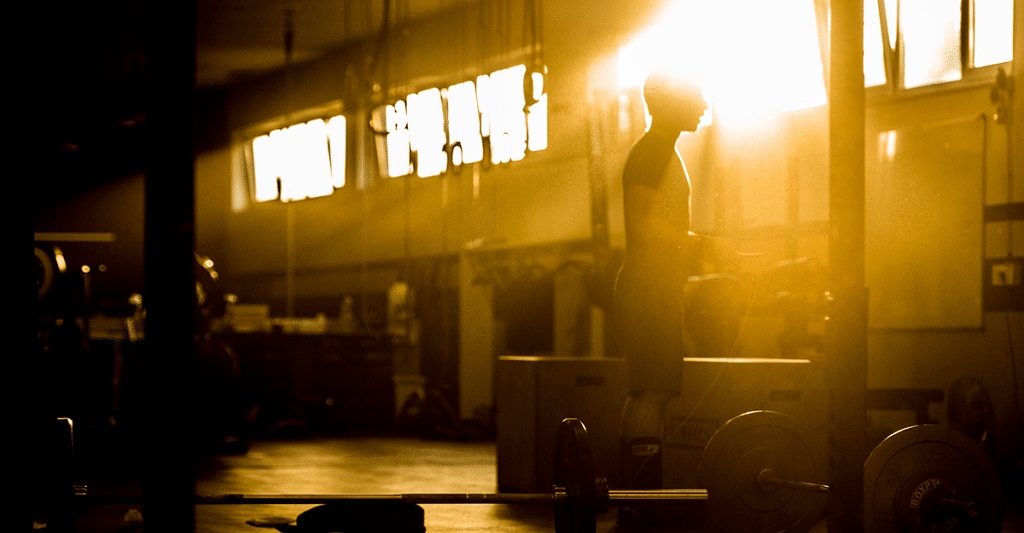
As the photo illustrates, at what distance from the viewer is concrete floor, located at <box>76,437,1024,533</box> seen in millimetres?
3516

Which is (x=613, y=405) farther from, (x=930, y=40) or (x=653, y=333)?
(x=930, y=40)

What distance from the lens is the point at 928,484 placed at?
2.44 meters

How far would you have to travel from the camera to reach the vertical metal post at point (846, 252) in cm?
224

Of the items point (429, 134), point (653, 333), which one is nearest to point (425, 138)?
Result: point (429, 134)

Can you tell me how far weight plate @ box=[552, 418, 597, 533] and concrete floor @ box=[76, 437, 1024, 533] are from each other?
800mm

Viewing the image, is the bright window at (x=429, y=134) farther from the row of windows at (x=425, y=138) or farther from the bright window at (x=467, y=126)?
the bright window at (x=467, y=126)

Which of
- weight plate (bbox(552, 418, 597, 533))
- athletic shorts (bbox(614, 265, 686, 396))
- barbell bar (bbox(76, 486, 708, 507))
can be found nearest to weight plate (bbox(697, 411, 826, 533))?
barbell bar (bbox(76, 486, 708, 507))

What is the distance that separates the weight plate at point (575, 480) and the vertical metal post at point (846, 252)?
596mm

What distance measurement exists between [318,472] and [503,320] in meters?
3.34

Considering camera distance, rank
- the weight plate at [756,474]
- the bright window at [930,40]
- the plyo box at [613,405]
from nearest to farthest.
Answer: the weight plate at [756,474], the plyo box at [613,405], the bright window at [930,40]

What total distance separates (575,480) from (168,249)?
1427 millimetres

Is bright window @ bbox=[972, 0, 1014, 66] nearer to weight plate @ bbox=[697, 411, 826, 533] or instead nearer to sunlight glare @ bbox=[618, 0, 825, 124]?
sunlight glare @ bbox=[618, 0, 825, 124]

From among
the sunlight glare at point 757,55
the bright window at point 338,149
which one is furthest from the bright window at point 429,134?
the sunlight glare at point 757,55

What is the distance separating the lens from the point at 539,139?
7.95m
